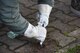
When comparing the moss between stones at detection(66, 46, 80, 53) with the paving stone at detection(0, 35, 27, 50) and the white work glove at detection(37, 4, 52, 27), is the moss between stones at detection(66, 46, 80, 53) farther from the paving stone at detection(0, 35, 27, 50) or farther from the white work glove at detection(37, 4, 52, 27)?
the paving stone at detection(0, 35, 27, 50)

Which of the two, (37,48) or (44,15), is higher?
(44,15)

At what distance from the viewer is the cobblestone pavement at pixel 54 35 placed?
244 cm

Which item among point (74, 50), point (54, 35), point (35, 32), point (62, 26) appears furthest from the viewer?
point (62, 26)

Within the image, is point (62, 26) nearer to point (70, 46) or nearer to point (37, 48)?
point (70, 46)

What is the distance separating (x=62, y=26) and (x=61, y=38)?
10.3 inches

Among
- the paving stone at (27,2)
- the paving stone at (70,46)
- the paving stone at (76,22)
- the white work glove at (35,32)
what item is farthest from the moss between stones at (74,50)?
the paving stone at (27,2)

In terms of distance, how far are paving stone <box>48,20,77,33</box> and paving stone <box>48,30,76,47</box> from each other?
0.09 meters

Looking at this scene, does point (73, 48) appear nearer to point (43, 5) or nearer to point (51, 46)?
point (51, 46)

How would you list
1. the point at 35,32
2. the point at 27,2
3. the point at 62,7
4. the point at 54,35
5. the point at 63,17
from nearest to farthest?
the point at 35,32, the point at 54,35, the point at 63,17, the point at 62,7, the point at 27,2

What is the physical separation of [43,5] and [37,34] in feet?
1.09

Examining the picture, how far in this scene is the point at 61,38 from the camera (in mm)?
2607

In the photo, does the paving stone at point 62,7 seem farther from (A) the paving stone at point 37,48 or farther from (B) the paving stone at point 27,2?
(A) the paving stone at point 37,48

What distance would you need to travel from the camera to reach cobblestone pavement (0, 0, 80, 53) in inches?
96.2

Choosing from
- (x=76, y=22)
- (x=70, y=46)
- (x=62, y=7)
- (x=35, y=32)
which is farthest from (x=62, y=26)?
(x=35, y=32)
